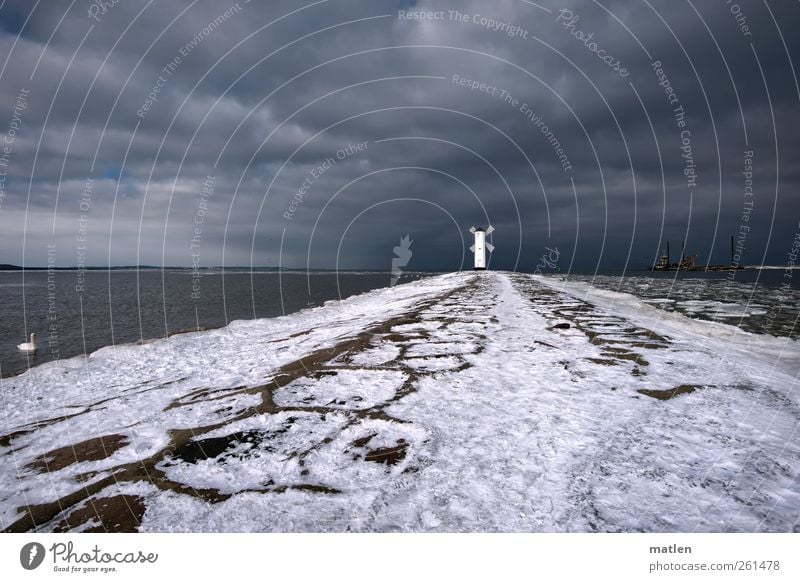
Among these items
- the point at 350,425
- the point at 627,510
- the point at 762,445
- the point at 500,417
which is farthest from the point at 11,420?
the point at 762,445

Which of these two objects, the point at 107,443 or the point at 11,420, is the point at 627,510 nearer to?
the point at 107,443

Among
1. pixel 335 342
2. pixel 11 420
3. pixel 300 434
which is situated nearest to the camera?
pixel 300 434

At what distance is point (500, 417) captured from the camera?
4711 mm

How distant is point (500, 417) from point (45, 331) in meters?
25.8
